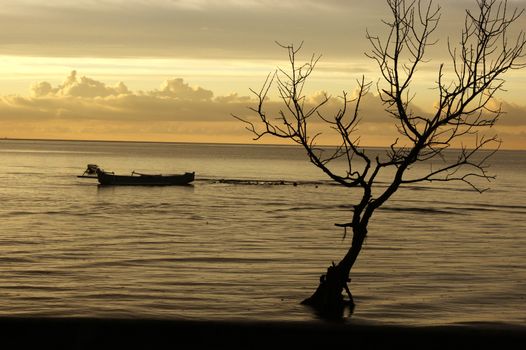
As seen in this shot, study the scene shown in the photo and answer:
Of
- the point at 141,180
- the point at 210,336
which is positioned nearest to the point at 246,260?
the point at 210,336

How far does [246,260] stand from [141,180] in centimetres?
6344

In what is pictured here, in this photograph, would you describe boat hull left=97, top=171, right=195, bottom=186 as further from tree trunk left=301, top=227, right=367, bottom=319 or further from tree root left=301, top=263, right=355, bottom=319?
tree root left=301, top=263, right=355, bottom=319

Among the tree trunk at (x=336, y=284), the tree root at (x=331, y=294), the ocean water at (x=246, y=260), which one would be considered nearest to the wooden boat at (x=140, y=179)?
the ocean water at (x=246, y=260)

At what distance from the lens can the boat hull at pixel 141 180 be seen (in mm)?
91875

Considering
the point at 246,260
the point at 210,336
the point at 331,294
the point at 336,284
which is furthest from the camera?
the point at 246,260

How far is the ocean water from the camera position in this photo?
2112cm

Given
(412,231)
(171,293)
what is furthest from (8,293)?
(412,231)

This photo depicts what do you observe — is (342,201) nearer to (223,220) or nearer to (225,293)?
(223,220)

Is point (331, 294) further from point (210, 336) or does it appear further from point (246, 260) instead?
point (246, 260)

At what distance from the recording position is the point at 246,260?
32.0 m

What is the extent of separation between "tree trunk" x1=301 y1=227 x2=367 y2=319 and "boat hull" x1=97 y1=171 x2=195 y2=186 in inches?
2942

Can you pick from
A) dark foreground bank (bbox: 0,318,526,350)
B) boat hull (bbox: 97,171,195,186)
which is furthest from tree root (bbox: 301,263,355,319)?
boat hull (bbox: 97,171,195,186)

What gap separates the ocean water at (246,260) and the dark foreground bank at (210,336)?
479 centimetres

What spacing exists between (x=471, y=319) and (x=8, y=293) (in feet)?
42.0
